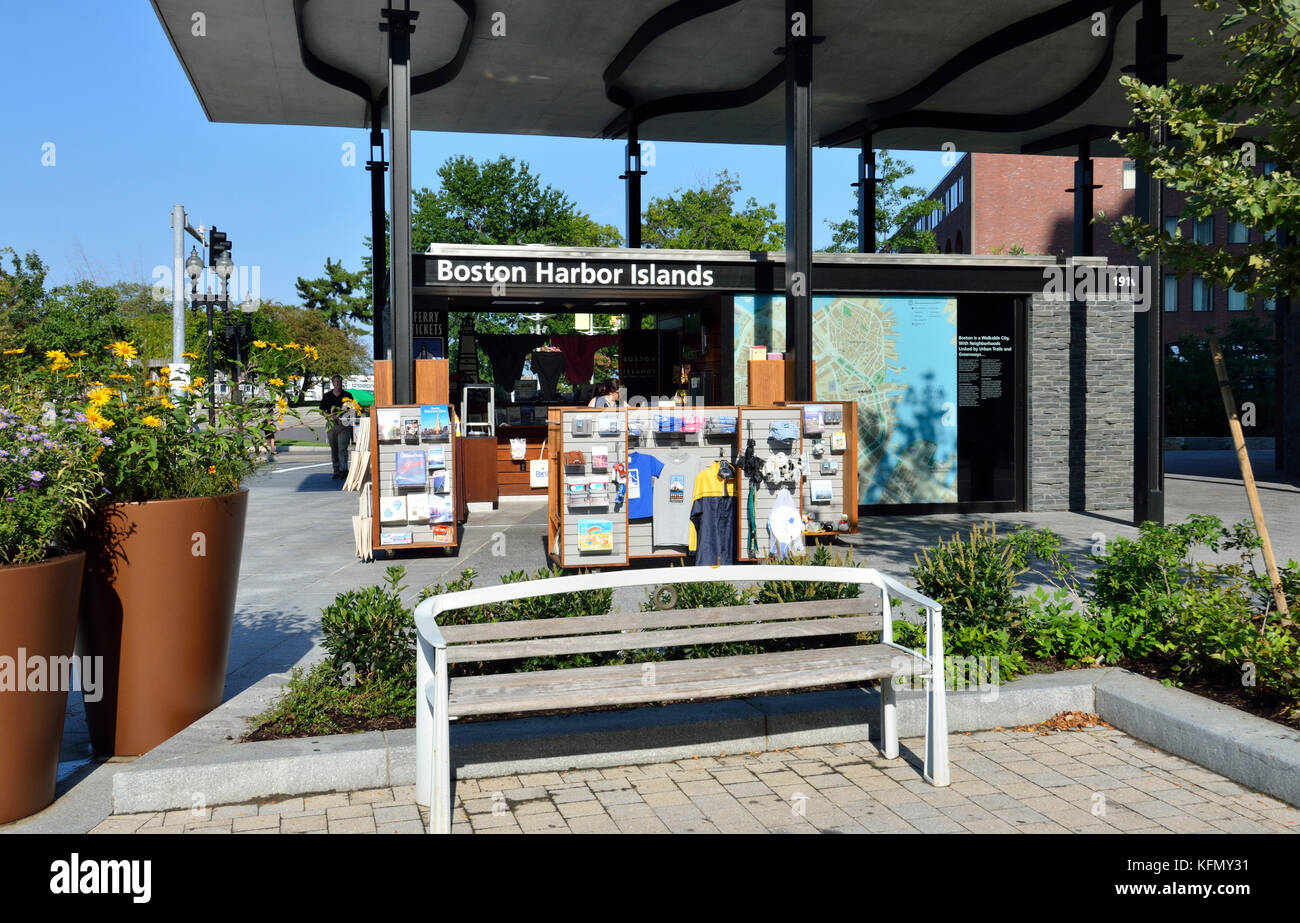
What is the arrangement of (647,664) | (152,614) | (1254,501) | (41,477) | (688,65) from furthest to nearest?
1. (688,65)
2. (1254,501)
3. (152,614)
4. (647,664)
5. (41,477)

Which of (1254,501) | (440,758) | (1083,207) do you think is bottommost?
(440,758)

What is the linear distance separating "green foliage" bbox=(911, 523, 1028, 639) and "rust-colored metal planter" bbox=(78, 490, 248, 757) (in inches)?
149

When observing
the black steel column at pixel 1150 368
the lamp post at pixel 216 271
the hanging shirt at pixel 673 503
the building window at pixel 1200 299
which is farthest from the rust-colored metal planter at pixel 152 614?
the building window at pixel 1200 299

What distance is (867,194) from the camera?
1888 centimetres

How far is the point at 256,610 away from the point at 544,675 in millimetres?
4973

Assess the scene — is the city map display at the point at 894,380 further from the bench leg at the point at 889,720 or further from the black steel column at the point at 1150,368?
the bench leg at the point at 889,720

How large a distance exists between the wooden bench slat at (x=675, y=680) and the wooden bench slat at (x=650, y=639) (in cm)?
10


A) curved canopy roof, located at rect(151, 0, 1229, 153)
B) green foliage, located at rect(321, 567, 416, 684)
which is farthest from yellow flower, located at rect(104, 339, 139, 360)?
curved canopy roof, located at rect(151, 0, 1229, 153)

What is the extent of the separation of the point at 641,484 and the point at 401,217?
3880 mm

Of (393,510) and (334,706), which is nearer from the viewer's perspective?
(334,706)

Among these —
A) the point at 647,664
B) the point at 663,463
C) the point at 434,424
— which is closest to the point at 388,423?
the point at 434,424

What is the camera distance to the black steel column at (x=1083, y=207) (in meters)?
17.5
